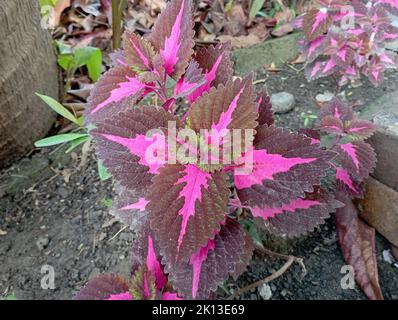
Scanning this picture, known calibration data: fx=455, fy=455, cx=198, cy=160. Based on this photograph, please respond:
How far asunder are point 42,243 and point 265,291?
54 centimetres

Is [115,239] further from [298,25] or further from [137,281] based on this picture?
[298,25]

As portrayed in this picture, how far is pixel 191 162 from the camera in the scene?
63 cm

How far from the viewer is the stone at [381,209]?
1.04m

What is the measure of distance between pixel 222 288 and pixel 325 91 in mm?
812

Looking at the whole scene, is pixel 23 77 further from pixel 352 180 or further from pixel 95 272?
pixel 352 180

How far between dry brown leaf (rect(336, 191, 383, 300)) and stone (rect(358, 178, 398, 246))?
23 millimetres

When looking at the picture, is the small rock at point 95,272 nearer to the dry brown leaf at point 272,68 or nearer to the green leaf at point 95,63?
the green leaf at point 95,63

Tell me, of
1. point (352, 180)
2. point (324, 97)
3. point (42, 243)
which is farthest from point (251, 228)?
point (324, 97)

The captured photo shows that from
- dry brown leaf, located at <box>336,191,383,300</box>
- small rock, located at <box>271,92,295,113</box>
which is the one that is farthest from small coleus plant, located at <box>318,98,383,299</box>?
small rock, located at <box>271,92,295,113</box>

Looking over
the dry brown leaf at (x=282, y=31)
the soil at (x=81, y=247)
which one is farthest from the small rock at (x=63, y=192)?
the dry brown leaf at (x=282, y=31)

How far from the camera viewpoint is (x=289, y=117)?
137cm

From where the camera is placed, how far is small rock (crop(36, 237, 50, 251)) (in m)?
1.08

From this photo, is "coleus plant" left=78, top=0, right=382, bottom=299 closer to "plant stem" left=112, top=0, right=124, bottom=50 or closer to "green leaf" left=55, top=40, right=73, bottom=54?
"plant stem" left=112, top=0, right=124, bottom=50
